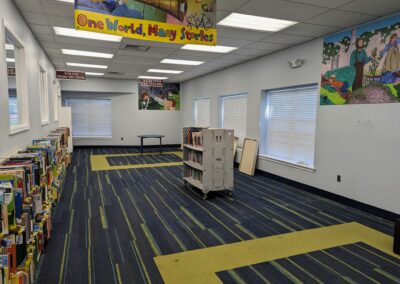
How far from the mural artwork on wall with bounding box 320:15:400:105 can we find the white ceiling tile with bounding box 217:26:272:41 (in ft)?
A: 3.69

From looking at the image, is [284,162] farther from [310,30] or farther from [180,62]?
[180,62]

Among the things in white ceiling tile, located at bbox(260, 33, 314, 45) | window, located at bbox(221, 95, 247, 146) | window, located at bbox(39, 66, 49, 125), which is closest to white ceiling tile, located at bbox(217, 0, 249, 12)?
white ceiling tile, located at bbox(260, 33, 314, 45)

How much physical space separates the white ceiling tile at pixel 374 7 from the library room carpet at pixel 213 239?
275 cm

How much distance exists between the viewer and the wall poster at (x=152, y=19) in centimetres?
229

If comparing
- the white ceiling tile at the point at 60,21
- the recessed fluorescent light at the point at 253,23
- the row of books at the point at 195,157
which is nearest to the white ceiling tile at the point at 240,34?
the recessed fluorescent light at the point at 253,23

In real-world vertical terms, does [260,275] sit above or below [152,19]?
below

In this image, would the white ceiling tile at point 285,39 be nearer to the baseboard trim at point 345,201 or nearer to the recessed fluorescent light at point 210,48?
the recessed fluorescent light at point 210,48

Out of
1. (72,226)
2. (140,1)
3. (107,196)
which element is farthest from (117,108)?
(140,1)

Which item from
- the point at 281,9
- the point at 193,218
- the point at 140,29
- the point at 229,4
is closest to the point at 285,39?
the point at 281,9

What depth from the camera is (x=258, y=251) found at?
2873mm

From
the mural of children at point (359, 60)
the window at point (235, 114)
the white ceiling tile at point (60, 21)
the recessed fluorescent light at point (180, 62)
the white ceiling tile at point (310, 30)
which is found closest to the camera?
the white ceiling tile at point (60, 21)

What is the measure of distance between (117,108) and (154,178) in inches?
230

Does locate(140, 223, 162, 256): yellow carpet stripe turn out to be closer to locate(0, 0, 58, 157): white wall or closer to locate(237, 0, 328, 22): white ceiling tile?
locate(0, 0, 58, 157): white wall

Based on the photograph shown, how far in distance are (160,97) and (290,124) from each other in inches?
266
